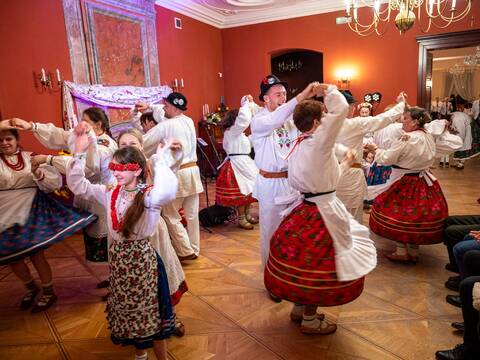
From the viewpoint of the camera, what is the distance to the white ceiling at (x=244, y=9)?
7.26 metres

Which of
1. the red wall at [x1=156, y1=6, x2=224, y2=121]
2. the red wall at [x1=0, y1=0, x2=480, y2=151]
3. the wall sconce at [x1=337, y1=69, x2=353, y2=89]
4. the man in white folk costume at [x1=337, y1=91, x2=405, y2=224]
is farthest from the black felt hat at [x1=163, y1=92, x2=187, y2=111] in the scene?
the wall sconce at [x1=337, y1=69, x2=353, y2=89]

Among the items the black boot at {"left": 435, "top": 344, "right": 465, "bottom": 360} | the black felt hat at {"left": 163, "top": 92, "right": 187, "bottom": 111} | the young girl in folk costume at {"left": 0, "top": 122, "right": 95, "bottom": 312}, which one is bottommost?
the black boot at {"left": 435, "top": 344, "right": 465, "bottom": 360}

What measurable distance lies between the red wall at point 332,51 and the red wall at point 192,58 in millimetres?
456

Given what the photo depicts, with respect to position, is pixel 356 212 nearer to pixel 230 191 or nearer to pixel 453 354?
pixel 453 354

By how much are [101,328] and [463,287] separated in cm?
237

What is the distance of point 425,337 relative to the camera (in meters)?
2.24

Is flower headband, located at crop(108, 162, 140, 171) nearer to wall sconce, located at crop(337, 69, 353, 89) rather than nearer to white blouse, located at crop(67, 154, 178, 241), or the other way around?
white blouse, located at crop(67, 154, 178, 241)

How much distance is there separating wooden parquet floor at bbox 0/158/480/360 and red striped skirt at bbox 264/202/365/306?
1.30ft

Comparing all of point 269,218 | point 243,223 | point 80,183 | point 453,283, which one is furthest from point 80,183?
point 453,283

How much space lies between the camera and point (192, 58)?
25.6 ft

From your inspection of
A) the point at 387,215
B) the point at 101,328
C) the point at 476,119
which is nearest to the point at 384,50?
the point at 476,119

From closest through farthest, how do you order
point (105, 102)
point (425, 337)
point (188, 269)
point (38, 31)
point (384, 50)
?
1. point (425, 337)
2. point (188, 269)
3. point (38, 31)
4. point (105, 102)
5. point (384, 50)

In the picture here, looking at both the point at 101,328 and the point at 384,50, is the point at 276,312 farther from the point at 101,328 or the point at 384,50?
the point at 384,50

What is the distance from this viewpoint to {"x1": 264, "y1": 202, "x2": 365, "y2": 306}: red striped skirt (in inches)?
79.4
